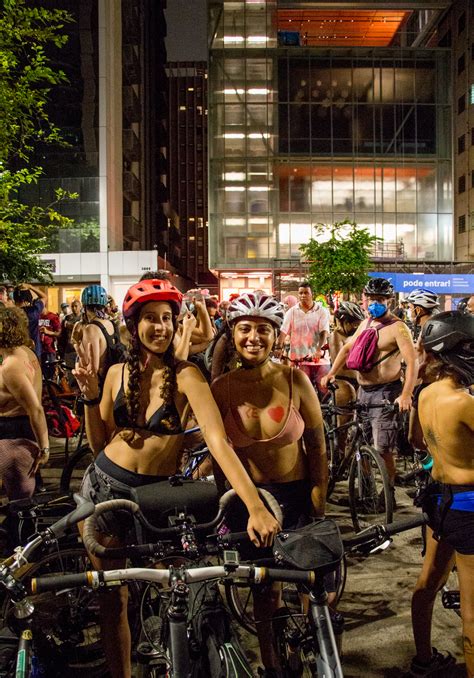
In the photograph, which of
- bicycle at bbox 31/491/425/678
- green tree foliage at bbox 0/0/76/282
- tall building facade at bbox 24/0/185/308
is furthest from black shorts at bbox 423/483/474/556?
tall building facade at bbox 24/0/185/308

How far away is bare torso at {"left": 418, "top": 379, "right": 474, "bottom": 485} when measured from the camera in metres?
3.03

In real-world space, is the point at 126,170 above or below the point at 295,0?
below

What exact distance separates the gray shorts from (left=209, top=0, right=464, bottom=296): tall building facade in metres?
39.5

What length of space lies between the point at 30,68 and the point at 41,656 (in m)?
10.6

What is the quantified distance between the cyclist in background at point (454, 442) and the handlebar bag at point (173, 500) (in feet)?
3.75

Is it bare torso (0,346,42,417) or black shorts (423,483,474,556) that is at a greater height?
bare torso (0,346,42,417)

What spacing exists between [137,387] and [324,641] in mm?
1403

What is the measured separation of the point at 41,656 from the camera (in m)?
3.12

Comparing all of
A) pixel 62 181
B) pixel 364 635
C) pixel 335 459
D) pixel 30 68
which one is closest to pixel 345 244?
pixel 62 181

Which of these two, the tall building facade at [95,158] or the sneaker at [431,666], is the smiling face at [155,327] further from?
the tall building facade at [95,158]

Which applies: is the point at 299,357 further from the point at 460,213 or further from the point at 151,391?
the point at 460,213

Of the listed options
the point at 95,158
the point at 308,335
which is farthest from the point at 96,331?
the point at 95,158

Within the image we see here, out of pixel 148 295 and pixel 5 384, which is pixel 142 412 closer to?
pixel 148 295

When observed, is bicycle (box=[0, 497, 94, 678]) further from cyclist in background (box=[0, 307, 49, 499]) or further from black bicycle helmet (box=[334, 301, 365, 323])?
black bicycle helmet (box=[334, 301, 365, 323])
